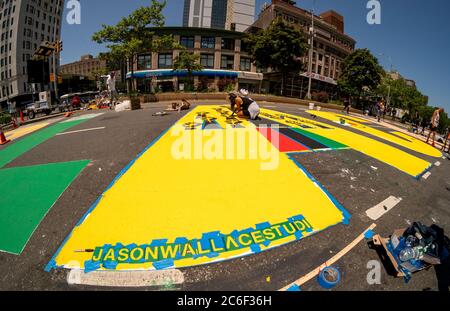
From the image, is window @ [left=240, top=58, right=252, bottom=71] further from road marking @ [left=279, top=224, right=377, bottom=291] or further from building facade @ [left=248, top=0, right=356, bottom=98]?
road marking @ [left=279, top=224, right=377, bottom=291]

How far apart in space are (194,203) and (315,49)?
5887 centimetres

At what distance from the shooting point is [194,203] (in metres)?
4.96

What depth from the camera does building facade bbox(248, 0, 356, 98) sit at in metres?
48.4

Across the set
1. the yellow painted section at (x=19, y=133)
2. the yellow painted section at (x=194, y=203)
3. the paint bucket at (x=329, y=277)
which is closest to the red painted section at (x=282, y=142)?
the yellow painted section at (x=194, y=203)

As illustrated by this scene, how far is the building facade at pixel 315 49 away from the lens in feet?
159

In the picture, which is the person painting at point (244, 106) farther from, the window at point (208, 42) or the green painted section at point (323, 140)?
the window at point (208, 42)

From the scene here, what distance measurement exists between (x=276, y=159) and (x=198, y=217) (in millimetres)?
3905

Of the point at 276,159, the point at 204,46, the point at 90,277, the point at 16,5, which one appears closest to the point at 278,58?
the point at 204,46

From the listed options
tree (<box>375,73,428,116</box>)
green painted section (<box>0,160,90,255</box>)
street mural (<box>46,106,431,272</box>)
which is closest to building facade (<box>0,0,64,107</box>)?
green painted section (<box>0,160,90,255</box>)

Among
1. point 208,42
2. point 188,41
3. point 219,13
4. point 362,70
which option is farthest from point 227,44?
point 219,13

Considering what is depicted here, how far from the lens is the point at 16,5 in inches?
2431

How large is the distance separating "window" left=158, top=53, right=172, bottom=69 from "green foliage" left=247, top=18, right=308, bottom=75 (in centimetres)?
1933

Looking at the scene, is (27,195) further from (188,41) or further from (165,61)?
(188,41)

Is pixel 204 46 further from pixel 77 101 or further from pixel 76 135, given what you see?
pixel 76 135
